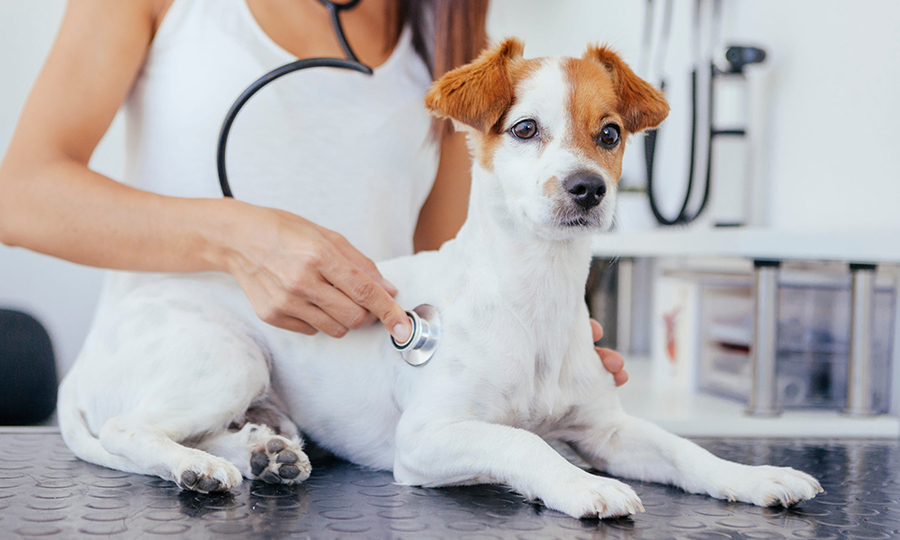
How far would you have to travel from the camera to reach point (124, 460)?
0.88 meters

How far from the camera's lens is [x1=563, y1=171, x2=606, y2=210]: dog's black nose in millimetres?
827

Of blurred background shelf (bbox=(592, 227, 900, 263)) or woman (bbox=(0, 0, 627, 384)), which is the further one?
blurred background shelf (bbox=(592, 227, 900, 263))

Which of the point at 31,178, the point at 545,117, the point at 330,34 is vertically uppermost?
the point at 330,34

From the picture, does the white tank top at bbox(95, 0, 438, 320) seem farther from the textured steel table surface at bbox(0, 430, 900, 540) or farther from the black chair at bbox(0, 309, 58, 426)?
the black chair at bbox(0, 309, 58, 426)

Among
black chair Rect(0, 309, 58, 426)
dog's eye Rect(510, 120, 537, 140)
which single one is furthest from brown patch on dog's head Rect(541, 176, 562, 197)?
black chair Rect(0, 309, 58, 426)

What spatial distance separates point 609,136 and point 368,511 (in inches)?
22.4

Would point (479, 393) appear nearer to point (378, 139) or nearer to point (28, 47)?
point (378, 139)

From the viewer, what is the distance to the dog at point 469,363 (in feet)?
2.72

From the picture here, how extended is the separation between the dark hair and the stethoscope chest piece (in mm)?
533

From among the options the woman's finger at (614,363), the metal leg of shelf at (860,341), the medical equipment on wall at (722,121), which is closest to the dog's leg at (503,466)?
the woman's finger at (614,363)

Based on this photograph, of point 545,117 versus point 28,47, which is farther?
point 28,47

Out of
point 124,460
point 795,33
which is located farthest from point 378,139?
point 795,33

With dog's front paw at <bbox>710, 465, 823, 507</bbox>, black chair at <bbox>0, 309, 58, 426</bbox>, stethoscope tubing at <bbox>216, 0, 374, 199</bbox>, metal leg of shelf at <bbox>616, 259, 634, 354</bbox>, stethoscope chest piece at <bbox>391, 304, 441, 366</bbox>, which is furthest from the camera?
metal leg of shelf at <bbox>616, 259, 634, 354</bbox>

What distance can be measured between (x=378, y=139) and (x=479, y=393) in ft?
1.97
